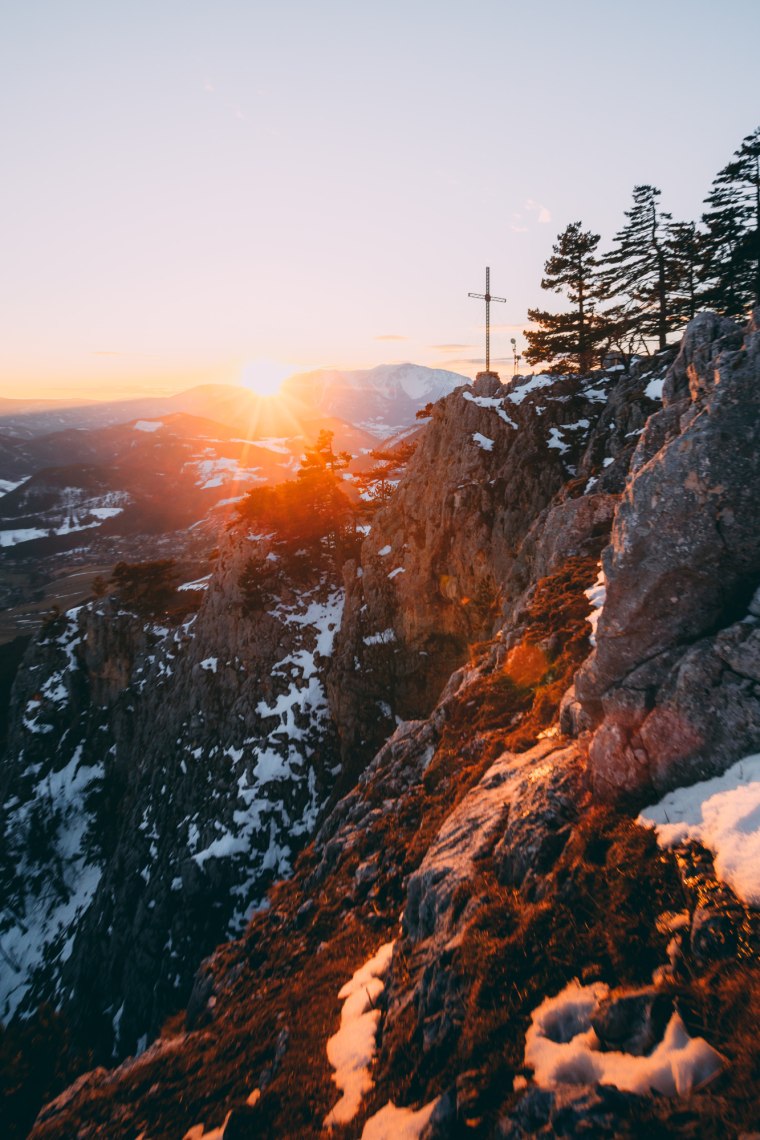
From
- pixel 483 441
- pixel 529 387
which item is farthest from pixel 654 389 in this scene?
pixel 483 441

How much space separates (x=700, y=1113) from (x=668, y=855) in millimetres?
2936

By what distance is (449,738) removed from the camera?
17078 millimetres

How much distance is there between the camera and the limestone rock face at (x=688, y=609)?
7945mm

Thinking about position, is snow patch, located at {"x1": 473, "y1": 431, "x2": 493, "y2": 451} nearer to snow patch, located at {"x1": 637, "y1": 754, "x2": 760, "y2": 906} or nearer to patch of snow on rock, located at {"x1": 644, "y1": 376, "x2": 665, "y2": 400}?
patch of snow on rock, located at {"x1": 644, "y1": 376, "x2": 665, "y2": 400}

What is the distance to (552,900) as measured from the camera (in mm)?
7863

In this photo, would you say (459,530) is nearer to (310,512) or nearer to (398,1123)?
(310,512)

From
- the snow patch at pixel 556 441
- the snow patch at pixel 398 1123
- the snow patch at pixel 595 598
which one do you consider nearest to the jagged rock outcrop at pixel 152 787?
the snow patch at pixel 556 441

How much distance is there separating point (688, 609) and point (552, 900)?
18.4ft

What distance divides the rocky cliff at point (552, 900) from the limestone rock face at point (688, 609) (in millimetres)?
38

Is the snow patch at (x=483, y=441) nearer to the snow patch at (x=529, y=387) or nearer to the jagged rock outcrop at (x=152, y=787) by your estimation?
the snow patch at (x=529, y=387)

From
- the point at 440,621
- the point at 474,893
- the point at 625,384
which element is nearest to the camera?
the point at 474,893

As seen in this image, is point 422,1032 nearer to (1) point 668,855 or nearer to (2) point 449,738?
(1) point 668,855

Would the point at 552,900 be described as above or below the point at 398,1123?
above

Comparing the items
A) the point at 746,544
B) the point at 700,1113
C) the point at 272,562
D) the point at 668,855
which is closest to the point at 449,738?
the point at 668,855
